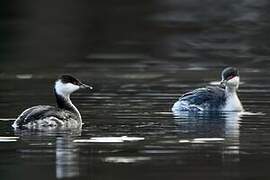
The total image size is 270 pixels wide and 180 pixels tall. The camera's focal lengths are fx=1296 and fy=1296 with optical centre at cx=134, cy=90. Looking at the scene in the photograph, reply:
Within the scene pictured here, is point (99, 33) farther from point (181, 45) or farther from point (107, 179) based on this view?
point (107, 179)

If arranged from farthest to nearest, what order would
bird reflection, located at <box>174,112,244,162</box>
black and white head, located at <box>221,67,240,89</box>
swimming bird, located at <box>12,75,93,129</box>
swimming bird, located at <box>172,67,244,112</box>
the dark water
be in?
black and white head, located at <box>221,67,240,89</box>
swimming bird, located at <box>172,67,244,112</box>
swimming bird, located at <box>12,75,93,129</box>
bird reflection, located at <box>174,112,244,162</box>
the dark water

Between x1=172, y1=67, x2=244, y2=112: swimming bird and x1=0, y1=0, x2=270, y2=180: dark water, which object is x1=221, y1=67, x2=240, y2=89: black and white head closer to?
x1=172, y1=67, x2=244, y2=112: swimming bird

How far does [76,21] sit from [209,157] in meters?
32.3

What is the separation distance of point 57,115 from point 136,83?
8597 mm

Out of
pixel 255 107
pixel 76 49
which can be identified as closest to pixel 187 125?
pixel 255 107

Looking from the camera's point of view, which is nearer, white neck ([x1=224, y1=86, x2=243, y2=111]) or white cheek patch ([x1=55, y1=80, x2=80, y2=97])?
white cheek patch ([x1=55, y1=80, x2=80, y2=97])

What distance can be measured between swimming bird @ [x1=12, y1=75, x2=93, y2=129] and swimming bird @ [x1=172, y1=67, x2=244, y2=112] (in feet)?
9.02

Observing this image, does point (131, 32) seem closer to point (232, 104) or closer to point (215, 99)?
point (215, 99)

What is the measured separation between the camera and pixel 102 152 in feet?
57.7

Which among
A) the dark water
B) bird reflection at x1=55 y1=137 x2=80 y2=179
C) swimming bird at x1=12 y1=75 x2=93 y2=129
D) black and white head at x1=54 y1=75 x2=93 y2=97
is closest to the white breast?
the dark water

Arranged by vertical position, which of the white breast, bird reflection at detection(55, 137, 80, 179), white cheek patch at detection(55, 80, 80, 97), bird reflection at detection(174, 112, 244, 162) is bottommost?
bird reflection at detection(55, 137, 80, 179)

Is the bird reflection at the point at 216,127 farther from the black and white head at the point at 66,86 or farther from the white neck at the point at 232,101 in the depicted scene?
the black and white head at the point at 66,86

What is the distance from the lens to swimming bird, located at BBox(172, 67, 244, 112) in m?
24.0

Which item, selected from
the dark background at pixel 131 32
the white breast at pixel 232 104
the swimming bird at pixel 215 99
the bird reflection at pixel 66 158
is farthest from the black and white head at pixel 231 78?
the dark background at pixel 131 32
